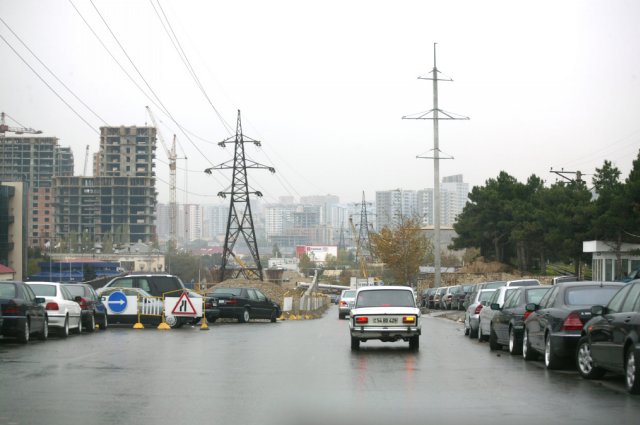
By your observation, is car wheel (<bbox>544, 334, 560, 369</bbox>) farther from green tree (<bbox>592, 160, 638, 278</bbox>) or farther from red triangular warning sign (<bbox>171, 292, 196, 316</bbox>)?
green tree (<bbox>592, 160, 638, 278</bbox>)

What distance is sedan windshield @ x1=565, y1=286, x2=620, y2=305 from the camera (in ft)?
56.7

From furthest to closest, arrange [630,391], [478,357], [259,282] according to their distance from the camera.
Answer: [259,282]
[478,357]
[630,391]

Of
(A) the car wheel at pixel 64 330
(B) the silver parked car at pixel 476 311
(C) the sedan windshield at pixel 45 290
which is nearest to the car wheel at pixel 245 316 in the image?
(B) the silver parked car at pixel 476 311

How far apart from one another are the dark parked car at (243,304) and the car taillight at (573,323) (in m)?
23.8

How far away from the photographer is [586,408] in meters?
11.9

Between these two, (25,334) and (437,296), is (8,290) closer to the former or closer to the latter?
(25,334)

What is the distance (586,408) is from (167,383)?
647 centimetres

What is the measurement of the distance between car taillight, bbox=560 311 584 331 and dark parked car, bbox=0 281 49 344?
1319cm

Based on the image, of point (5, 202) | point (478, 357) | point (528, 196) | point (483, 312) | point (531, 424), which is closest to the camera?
point (531, 424)

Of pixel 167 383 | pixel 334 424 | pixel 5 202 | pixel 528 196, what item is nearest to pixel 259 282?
pixel 528 196

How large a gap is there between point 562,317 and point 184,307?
19472 mm

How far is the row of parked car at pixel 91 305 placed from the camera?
23109 millimetres

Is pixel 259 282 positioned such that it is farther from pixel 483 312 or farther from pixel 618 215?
pixel 483 312

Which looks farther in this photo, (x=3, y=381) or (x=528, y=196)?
(x=528, y=196)
